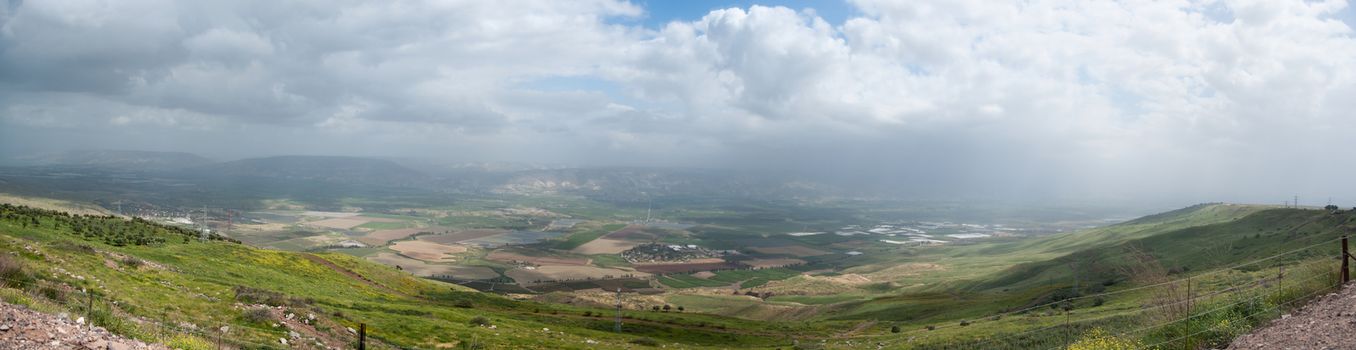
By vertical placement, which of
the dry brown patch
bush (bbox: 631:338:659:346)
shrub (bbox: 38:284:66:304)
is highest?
shrub (bbox: 38:284:66:304)

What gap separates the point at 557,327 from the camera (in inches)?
2323

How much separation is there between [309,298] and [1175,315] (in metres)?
51.9

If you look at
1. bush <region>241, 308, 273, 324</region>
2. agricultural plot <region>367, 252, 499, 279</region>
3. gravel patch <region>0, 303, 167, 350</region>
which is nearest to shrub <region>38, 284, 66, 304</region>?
bush <region>241, 308, 273, 324</region>

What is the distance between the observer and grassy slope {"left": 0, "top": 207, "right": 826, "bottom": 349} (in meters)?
30.6

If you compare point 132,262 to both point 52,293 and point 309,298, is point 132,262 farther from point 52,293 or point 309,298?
point 52,293

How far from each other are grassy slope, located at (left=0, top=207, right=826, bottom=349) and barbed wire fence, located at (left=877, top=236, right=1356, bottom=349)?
1869 centimetres

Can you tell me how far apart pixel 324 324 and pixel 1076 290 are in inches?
3487

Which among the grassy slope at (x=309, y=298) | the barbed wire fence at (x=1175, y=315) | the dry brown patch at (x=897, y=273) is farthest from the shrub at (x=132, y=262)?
the dry brown patch at (x=897, y=273)

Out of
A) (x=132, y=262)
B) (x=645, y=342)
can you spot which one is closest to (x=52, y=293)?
(x=132, y=262)

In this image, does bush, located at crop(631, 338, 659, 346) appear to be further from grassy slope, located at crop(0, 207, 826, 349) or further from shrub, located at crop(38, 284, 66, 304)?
shrub, located at crop(38, 284, 66, 304)

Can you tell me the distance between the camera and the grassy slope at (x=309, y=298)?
100ft

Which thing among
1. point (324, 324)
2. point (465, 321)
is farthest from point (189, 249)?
point (324, 324)

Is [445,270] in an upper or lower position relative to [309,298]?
lower

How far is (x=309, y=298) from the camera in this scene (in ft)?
148
